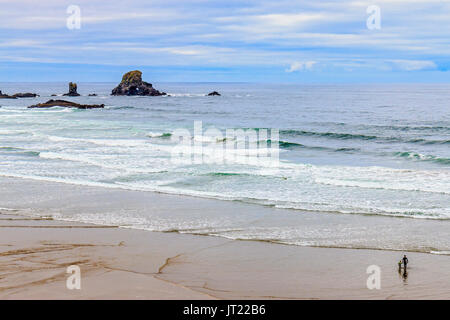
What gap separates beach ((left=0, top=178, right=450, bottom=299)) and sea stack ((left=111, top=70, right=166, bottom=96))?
110363mm

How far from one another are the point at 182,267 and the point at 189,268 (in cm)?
19

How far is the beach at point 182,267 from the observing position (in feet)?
35.0

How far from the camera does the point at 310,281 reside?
37.6ft

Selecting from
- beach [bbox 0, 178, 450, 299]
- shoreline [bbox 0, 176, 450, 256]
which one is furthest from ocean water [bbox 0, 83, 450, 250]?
beach [bbox 0, 178, 450, 299]

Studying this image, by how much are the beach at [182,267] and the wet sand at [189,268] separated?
0.02 metres

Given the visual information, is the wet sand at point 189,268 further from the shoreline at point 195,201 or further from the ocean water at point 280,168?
the ocean water at point 280,168

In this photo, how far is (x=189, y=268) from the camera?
1238 centimetres

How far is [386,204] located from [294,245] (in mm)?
6159

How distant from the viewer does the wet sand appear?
10641mm

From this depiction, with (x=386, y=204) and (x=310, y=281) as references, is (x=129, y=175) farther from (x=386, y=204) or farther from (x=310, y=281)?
(x=310, y=281)
